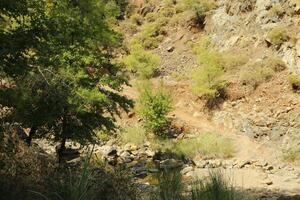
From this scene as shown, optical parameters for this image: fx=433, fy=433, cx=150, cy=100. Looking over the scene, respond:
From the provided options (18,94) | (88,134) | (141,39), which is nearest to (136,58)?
(141,39)

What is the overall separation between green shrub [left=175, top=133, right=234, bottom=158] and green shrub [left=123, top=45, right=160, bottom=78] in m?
11.7

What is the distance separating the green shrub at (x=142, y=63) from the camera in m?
36.3

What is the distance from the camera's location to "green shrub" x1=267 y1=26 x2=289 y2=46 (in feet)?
101

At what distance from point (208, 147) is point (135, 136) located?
5.27 m

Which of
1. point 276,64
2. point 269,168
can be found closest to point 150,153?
point 269,168

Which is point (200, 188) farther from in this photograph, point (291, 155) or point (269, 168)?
point (291, 155)

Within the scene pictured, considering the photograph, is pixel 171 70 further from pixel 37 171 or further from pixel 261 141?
pixel 37 171

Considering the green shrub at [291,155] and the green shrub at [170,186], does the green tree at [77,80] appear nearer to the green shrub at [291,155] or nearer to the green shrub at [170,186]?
the green shrub at [170,186]

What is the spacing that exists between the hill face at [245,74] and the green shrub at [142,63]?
1038mm

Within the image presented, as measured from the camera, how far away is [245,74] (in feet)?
99.9

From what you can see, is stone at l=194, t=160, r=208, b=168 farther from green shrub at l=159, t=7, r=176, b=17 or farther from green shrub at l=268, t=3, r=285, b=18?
green shrub at l=159, t=7, r=176, b=17

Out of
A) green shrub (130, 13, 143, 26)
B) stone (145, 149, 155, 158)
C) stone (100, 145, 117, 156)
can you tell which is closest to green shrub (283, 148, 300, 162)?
stone (145, 149, 155, 158)

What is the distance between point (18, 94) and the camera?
A: 9.65 metres

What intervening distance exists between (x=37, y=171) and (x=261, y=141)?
67.0 feet
